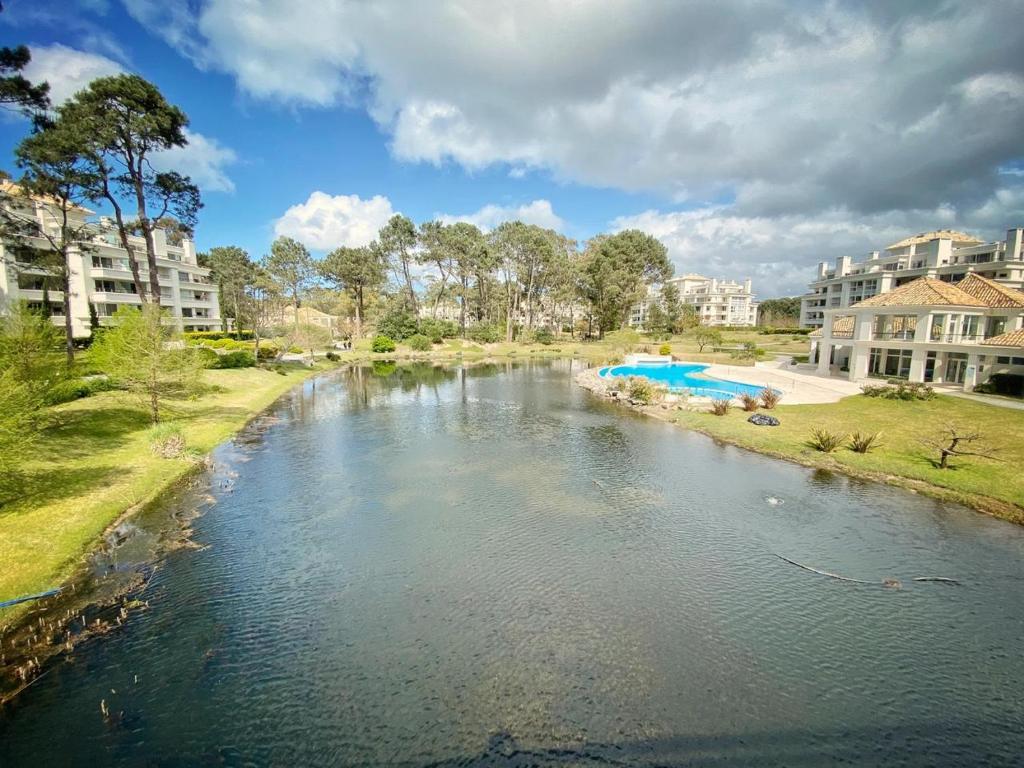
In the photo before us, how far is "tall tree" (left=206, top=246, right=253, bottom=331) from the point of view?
75.5m

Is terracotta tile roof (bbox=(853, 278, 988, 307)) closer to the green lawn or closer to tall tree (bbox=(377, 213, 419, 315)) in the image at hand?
the green lawn

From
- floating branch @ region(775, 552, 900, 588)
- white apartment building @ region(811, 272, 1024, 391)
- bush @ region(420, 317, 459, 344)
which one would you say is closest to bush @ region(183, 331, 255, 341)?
bush @ region(420, 317, 459, 344)

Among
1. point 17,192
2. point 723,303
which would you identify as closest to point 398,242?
point 17,192

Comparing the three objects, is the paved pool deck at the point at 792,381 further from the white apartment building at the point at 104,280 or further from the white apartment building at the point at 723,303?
the white apartment building at the point at 723,303

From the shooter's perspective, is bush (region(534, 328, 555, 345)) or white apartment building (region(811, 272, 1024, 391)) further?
bush (region(534, 328, 555, 345))

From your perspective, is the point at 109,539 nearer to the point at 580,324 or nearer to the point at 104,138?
the point at 104,138

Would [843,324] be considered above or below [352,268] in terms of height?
below

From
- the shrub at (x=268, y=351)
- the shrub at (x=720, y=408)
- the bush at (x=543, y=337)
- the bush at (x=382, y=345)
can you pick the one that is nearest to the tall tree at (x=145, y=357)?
the shrub at (x=268, y=351)

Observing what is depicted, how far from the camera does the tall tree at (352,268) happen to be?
238 ft

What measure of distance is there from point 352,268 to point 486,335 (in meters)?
22.8

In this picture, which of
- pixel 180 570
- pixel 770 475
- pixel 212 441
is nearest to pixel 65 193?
pixel 212 441

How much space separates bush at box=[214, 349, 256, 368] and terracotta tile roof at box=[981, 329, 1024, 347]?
2073 inches

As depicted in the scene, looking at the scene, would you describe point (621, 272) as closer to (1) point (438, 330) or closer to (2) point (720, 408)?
(1) point (438, 330)

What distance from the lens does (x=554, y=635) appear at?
9344 millimetres
